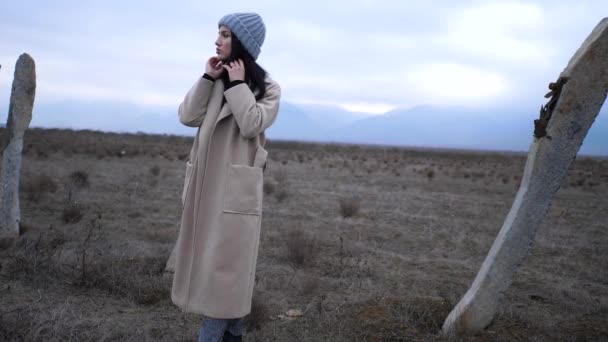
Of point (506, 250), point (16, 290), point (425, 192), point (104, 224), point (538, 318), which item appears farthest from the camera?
point (425, 192)

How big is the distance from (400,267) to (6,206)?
504 centimetres

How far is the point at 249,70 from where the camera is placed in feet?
7.55

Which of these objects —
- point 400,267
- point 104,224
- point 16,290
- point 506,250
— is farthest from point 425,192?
point 16,290

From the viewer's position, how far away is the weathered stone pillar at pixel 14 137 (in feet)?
18.7

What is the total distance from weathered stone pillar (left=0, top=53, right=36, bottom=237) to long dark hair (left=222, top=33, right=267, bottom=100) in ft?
15.4

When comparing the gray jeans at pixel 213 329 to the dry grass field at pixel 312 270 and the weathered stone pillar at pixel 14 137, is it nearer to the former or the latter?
the dry grass field at pixel 312 270

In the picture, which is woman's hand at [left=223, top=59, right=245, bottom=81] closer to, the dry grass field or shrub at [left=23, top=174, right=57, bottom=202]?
the dry grass field

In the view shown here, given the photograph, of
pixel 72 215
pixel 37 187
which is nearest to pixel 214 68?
pixel 72 215

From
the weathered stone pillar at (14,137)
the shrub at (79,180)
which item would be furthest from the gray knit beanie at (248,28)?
the shrub at (79,180)

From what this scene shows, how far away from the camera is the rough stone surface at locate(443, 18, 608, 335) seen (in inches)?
114

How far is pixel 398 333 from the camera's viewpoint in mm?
3236

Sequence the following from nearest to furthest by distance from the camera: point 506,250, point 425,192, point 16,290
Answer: point 506,250
point 16,290
point 425,192

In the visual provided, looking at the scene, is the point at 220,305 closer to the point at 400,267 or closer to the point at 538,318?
the point at 538,318

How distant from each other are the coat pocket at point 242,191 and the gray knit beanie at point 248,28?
0.62 metres
